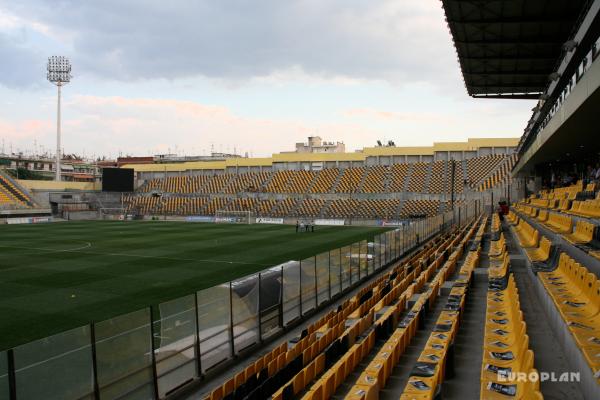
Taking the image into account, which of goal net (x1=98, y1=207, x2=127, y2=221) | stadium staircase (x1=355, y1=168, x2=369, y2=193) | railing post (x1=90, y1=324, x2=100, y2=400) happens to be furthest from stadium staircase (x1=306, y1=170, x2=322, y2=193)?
railing post (x1=90, y1=324, x2=100, y2=400)

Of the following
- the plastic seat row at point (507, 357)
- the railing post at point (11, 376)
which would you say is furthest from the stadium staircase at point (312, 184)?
the railing post at point (11, 376)

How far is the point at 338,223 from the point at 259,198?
1839 centimetres

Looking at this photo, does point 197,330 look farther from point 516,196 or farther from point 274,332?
point 516,196

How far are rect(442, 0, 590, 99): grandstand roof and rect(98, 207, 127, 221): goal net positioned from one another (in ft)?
174

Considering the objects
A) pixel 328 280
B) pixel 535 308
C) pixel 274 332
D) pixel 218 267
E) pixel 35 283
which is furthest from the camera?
pixel 218 267

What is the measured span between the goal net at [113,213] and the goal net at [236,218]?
1505 centimetres

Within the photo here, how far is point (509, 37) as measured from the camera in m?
21.0

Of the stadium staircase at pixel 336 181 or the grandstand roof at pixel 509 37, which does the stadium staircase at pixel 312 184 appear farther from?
the grandstand roof at pixel 509 37

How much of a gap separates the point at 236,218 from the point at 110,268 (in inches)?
1444

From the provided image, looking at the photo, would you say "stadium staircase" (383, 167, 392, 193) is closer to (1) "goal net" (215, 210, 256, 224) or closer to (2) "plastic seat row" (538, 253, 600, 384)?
(1) "goal net" (215, 210, 256, 224)

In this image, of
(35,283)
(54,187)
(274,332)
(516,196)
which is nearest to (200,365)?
(274,332)

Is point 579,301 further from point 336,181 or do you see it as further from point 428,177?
point 336,181

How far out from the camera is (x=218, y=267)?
2283cm

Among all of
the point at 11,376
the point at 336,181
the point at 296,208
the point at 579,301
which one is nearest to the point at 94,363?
the point at 11,376
